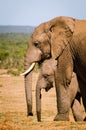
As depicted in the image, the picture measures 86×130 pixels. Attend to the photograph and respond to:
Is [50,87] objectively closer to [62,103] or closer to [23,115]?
[23,115]

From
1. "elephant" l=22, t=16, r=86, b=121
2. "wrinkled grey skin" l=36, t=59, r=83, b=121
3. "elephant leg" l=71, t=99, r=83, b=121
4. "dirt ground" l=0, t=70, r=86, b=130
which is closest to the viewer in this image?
"dirt ground" l=0, t=70, r=86, b=130

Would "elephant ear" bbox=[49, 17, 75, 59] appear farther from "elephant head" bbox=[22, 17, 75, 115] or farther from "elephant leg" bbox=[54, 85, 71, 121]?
"elephant leg" bbox=[54, 85, 71, 121]

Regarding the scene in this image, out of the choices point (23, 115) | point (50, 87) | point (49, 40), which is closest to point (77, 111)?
point (50, 87)

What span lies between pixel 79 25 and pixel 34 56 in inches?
43.1

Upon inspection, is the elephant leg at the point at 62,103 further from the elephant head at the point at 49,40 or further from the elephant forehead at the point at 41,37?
the elephant forehead at the point at 41,37

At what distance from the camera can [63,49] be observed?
11.9 metres

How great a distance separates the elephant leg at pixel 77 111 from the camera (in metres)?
14.9

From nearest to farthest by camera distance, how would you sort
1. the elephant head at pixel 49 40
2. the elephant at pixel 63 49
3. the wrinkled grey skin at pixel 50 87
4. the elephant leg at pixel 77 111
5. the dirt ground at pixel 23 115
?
the dirt ground at pixel 23 115 < the elephant at pixel 63 49 < the elephant head at pixel 49 40 < the wrinkled grey skin at pixel 50 87 < the elephant leg at pixel 77 111

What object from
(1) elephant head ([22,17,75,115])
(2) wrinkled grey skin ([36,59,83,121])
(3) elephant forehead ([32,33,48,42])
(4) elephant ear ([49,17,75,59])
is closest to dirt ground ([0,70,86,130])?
(2) wrinkled grey skin ([36,59,83,121])

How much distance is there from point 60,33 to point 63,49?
33cm

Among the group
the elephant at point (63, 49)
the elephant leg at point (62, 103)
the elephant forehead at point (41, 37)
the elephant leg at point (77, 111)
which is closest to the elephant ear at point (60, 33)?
the elephant at point (63, 49)

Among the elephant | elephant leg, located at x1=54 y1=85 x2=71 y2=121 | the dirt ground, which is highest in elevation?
the elephant

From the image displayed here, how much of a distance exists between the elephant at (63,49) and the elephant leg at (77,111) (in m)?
2.43

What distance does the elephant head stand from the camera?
11940mm
